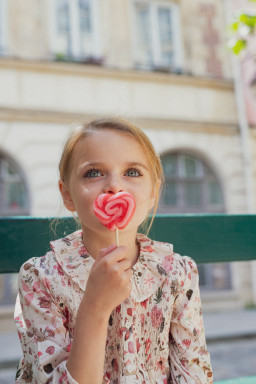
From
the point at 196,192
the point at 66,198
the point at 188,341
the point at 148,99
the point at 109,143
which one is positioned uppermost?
the point at 148,99

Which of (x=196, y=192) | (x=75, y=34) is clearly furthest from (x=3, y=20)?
(x=196, y=192)

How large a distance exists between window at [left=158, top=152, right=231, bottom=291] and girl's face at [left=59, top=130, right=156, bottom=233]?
8.00m

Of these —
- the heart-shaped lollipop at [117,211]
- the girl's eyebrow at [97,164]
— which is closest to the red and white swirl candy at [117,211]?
the heart-shaped lollipop at [117,211]

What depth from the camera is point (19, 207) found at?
792 centimetres

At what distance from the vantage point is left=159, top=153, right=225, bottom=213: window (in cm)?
901

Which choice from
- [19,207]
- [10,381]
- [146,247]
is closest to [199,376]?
[146,247]

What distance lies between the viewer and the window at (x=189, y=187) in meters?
9.01

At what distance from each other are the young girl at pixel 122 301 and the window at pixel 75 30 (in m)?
7.87

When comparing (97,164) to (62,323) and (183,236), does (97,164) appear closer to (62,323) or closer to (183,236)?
(62,323)

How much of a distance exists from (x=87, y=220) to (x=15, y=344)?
624cm

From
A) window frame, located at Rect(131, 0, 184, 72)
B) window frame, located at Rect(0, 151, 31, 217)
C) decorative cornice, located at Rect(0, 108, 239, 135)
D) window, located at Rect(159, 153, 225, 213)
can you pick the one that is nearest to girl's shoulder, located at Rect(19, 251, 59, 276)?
decorative cornice, located at Rect(0, 108, 239, 135)

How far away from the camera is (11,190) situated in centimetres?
791

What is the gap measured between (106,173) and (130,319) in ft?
1.11

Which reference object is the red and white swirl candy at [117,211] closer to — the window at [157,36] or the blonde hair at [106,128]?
the blonde hair at [106,128]
